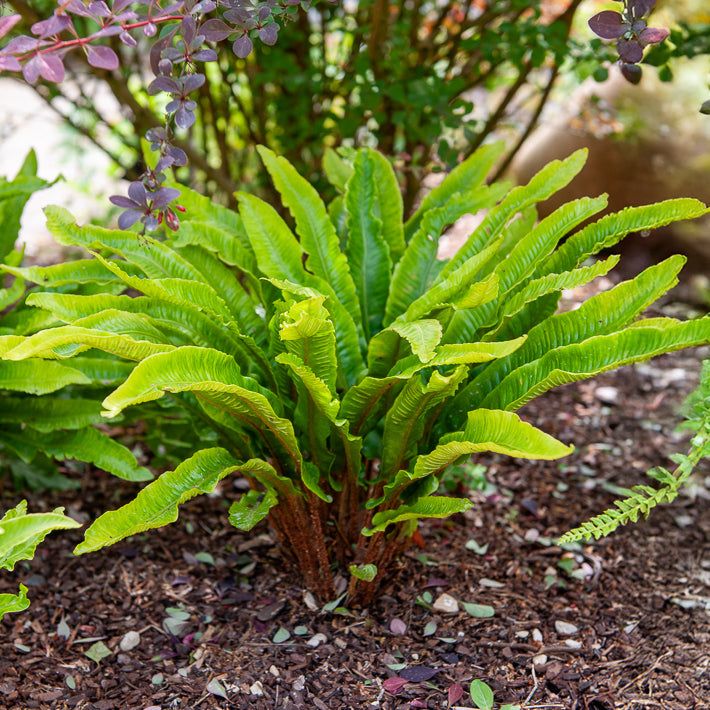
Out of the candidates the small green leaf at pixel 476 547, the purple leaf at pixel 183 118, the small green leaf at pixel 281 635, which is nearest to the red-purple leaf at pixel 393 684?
the small green leaf at pixel 281 635

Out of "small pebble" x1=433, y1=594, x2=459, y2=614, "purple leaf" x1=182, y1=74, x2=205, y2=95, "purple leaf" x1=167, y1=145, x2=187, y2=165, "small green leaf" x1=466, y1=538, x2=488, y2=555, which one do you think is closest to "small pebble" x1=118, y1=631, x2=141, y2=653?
"small pebble" x1=433, y1=594, x2=459, y2=614

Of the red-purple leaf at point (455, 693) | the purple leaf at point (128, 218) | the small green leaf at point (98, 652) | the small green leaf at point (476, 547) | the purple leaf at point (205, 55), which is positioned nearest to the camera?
the purple leaf at point (205, 55)

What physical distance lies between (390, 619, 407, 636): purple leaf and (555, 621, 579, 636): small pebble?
1.29 feet

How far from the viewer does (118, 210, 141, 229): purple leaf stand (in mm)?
1448

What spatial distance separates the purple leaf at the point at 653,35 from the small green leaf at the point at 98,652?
5.97 feet

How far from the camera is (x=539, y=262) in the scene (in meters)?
1.68

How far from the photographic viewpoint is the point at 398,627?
5.80 ft

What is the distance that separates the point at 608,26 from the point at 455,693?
1448mm

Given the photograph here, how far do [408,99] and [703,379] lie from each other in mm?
1357

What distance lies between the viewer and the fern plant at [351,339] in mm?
1376

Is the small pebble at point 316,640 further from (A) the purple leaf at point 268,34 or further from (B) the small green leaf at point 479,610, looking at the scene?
(A) the purple leaf at point 268,34

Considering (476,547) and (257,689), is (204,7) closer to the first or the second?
(257,689)

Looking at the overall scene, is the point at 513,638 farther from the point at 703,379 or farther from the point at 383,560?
the point at 703,379

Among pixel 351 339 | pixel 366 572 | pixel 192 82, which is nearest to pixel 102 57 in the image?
pixel 192 82
